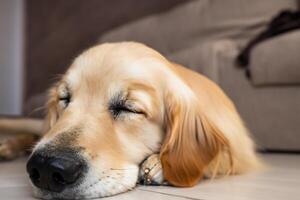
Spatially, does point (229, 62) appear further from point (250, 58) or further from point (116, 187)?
point (116, 187)

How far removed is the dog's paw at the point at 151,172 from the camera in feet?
4.92

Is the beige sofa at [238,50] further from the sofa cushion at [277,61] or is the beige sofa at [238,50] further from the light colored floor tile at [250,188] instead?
the light colored floor tile at [250,188]

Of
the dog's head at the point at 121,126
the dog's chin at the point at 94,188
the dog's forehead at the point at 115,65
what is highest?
the dog's forehead at the point at 115,65

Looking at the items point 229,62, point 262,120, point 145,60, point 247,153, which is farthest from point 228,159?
point 229,62

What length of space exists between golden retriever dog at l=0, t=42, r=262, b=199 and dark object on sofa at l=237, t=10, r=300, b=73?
135 cm

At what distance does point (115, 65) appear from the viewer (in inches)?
60.6

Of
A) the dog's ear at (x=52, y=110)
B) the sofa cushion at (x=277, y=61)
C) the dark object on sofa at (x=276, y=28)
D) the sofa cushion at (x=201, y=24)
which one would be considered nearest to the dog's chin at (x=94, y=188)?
the dog's ear at (x=52, y=110)

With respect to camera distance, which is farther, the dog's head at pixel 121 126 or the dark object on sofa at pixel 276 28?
the dark object on sofa at pixel 276 28

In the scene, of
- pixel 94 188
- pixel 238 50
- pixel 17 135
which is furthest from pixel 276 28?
pixel 94 188

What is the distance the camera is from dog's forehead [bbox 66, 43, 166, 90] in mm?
1523

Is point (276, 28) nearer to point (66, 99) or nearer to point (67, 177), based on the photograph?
point (66, 99)

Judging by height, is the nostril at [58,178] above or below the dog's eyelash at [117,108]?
below

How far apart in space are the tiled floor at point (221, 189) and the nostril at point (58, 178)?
0.12 meters

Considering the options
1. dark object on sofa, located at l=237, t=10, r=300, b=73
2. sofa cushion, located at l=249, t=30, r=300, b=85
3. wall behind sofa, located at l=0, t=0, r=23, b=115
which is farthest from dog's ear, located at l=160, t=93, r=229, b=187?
wall behind sofa, located at l=0, t=0, r=23, b=115
